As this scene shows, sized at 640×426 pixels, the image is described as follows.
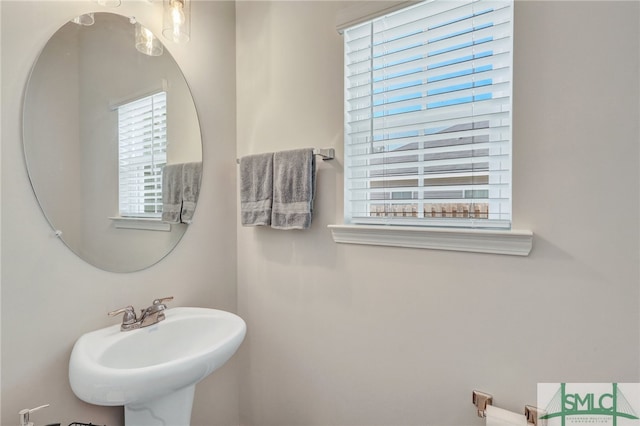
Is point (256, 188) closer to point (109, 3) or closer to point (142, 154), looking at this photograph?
point (142, 154)

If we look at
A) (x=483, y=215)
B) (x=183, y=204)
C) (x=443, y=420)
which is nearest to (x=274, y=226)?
(x=183, y=204)

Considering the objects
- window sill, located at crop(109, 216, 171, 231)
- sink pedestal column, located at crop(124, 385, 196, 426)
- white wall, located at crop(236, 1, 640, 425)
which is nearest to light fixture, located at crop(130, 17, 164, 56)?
white wall, located at crop(236, 1, 640, 425)

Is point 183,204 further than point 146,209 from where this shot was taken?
Yes

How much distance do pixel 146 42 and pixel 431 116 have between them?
1.19 meters

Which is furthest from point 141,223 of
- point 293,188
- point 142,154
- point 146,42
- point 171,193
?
point 146,42

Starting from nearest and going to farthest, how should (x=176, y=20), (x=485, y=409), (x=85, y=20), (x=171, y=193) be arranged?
(x=485, y=409) → (x=85, y=20) → (x=176, y=20) → (x=171, y=193)

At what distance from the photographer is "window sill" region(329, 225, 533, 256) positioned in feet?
3.24

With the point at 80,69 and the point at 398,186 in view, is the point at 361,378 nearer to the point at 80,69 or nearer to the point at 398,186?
the point at 398,186

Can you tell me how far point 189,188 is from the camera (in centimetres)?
148

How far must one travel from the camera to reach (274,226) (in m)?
1.43

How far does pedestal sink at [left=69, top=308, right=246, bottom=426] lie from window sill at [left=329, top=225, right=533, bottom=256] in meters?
0.56

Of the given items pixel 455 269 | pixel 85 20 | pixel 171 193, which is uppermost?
pixel 85 20

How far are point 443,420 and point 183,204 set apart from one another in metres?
1.36

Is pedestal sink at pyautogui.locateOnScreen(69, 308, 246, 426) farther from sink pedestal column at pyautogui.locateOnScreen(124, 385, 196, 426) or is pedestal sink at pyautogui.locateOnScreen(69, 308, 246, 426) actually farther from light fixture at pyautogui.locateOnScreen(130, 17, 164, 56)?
light fixture at pyautogui.locateOnScreen(130, 17, 164, 56)
